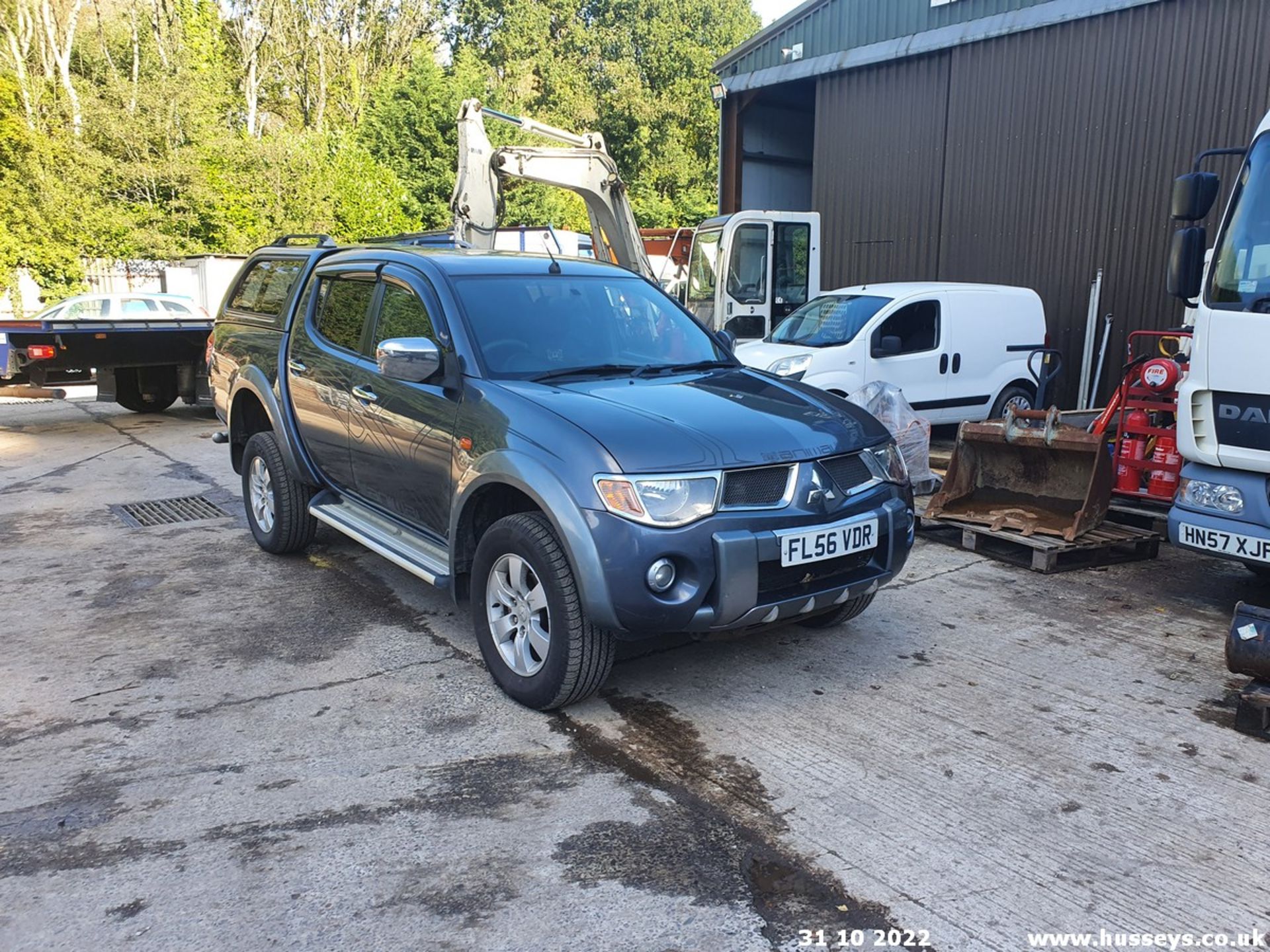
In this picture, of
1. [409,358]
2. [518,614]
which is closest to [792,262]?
[409,358]

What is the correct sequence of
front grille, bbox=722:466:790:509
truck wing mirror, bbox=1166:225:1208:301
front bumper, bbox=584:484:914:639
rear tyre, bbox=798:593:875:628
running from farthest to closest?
truck wing mirror, bbox=1166:225:1208:301 < rear tyre, bbox=798:593:875:628 < front grille, bbox=722:466:790:509 < front bumper, bbox=584:484:914:639

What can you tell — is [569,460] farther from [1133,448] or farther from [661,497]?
[1133,448]

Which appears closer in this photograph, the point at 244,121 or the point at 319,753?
the point at 319,753

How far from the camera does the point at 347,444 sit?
5207mm

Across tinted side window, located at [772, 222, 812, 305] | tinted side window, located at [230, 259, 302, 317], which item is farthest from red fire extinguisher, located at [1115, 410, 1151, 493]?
tinted side window, located at [772, 222, 812, 305]

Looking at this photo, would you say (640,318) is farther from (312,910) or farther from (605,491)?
(312,910)

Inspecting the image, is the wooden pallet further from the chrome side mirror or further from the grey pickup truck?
the chrome side mirror

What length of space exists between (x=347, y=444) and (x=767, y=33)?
1261 cm

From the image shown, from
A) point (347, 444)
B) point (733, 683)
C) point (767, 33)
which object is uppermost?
point (767, 33)

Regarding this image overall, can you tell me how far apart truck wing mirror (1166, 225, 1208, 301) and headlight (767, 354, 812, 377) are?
13.5ft

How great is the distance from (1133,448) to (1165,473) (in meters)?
0.30

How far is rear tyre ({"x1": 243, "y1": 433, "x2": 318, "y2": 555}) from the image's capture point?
5969mm

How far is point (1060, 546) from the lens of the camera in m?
5.94

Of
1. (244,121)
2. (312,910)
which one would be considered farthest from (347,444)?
(244,121)
